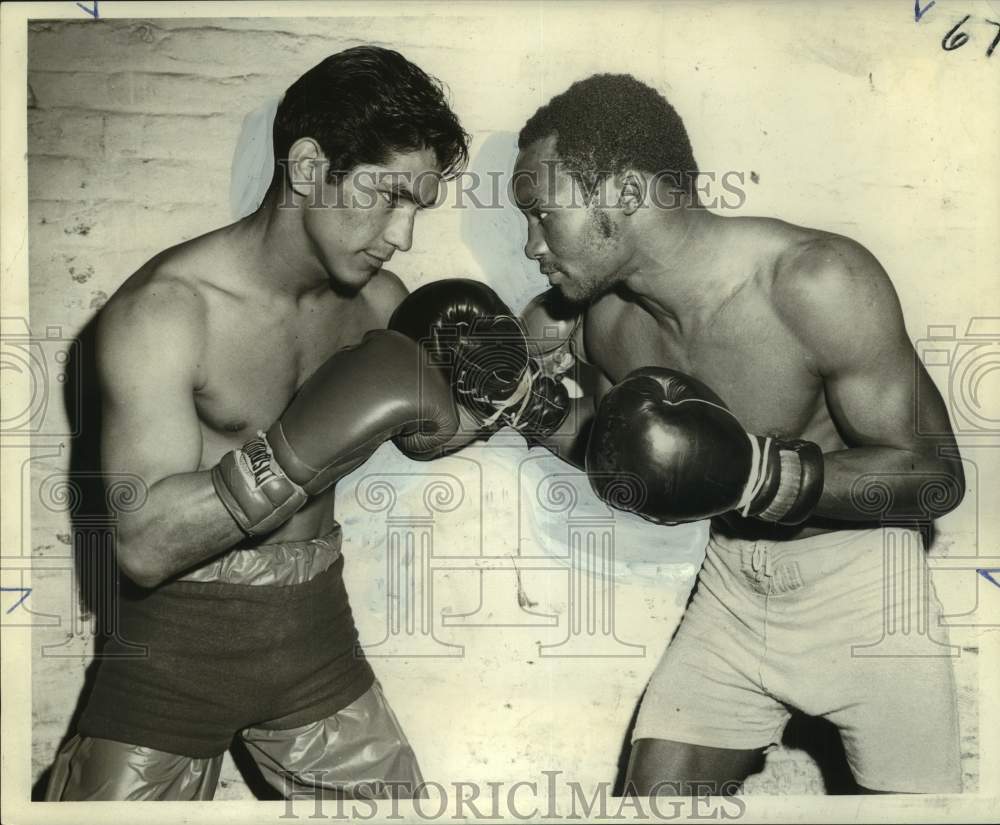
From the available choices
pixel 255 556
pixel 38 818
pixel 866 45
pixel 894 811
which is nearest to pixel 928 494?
pixel 894 811

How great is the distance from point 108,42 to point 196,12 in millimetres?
238

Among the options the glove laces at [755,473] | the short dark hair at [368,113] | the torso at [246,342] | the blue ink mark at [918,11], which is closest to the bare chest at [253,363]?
the torso at [246,342]

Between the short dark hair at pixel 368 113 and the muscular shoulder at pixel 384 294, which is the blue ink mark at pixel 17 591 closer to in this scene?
the muscular shoulder at pixel 384 294

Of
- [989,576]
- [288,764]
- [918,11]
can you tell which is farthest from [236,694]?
[918,11]

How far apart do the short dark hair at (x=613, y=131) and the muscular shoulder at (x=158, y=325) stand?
90 cm

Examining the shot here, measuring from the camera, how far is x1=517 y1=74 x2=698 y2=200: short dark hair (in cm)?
247

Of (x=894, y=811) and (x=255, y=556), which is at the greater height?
(x=255, y=556)

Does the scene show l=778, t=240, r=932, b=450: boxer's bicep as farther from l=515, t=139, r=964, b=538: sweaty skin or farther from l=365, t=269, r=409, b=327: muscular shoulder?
l=365, t=269, r=409, b=327: muscular shoulder

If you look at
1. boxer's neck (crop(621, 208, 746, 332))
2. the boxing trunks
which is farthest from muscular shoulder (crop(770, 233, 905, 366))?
the boxing trunks

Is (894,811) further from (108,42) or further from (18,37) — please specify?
(18,37)

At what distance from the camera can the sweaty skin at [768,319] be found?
7.96 feet

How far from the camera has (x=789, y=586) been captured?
8.27ft

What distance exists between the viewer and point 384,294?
267 cm

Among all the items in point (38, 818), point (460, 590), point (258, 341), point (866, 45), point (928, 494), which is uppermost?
point (866, 45)
